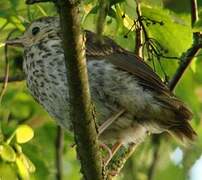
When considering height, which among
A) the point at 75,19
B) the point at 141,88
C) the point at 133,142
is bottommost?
the point at 133,142

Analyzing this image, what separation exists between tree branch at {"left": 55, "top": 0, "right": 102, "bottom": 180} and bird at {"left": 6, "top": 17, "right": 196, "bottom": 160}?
97 cm

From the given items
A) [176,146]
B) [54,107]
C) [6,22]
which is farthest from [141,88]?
[176,146]

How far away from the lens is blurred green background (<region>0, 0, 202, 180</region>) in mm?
5441

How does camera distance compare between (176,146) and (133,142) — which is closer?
(133,142)

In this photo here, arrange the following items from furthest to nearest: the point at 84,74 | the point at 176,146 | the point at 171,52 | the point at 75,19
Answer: the point at 176,146 → the point at 171,52 → the point at 84,74 → the point at 75,19

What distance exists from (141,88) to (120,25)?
2.15ft

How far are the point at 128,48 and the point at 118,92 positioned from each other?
40 cm

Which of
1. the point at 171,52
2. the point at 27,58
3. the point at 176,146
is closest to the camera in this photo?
the point at 171,52

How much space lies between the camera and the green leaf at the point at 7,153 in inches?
209

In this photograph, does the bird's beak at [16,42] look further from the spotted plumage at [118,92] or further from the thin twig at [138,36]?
the thin twig at [138,36]

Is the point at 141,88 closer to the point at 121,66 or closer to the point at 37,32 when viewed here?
the point at 121,66

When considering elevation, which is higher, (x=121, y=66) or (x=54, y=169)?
(x=121, y=66)

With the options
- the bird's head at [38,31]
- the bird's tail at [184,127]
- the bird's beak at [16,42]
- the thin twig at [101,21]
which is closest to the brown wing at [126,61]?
the bird's tail at [184,127]

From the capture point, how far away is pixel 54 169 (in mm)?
8094
